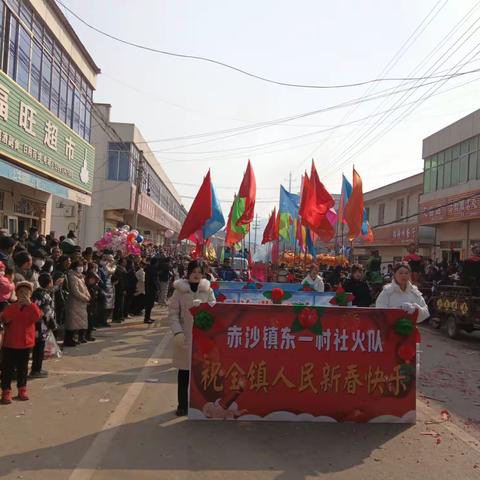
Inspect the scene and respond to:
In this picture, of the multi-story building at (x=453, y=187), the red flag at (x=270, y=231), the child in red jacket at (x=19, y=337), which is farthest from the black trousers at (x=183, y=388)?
the multi-story building at (x=453, y=187)

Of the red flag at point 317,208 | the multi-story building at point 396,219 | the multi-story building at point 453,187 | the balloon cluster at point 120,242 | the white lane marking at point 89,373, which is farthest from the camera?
the multi-story building at point 396,219

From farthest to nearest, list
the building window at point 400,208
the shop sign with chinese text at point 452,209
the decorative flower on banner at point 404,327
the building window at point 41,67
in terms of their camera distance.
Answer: the building window at point 400,208 → the shop sign with chinese text at point 452,209 → the building window at point 41,67 → the decorative flower on banner at point 404,327

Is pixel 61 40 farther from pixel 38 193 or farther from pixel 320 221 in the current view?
pixel 320 221

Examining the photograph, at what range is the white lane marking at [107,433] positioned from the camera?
4.01 m

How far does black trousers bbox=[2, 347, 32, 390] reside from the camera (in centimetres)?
567

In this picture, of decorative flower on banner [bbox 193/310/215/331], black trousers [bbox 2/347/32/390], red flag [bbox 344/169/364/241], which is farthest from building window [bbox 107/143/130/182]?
decorative flower on banner [bbox 193/310/215/331]

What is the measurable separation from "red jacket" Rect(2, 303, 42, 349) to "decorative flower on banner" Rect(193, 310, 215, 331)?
1.95 metres

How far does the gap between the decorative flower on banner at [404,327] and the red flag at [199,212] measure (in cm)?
716

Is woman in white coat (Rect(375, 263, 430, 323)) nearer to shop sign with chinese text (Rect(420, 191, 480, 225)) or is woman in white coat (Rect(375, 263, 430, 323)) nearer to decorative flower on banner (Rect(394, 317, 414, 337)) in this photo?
decorative flower on banner (Rect(394, 317, 414, 337))

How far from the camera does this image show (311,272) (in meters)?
10.9

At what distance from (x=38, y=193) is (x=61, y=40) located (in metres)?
5.05

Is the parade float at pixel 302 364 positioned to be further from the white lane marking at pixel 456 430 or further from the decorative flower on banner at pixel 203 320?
the white lane marking at pixel 456 430

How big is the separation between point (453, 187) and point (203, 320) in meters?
23.2

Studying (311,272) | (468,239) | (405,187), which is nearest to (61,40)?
(311,272)
